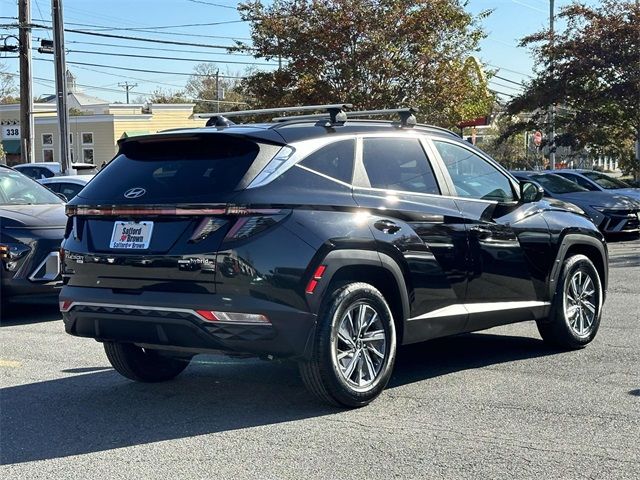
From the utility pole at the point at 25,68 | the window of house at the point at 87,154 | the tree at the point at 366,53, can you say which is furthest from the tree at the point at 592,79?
the window of house at the point at 87,154

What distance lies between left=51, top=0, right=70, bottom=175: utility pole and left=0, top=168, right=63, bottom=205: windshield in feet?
38.5

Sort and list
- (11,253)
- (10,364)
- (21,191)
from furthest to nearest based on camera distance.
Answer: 1. (21,191)
2. (11,253)
3. (10,364)

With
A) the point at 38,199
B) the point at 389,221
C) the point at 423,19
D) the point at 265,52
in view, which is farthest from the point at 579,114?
the point at 389,221

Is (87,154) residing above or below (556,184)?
above

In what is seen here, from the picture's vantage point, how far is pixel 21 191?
10.2m

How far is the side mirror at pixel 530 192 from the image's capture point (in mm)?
6906

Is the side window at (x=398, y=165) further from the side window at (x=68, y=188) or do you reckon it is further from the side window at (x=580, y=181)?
the side window at (x=580, y=181)

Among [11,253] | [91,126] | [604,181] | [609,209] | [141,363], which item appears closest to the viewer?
[141,363]

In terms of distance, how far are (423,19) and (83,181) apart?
40.7 feet

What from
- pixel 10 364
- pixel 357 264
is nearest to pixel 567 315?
pixel 357 264

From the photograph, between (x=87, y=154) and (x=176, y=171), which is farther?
(x=87, y=154)

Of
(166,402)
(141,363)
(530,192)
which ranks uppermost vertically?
(530,192)

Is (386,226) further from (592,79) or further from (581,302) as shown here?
(592,79)

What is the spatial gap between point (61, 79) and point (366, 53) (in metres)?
8.28
